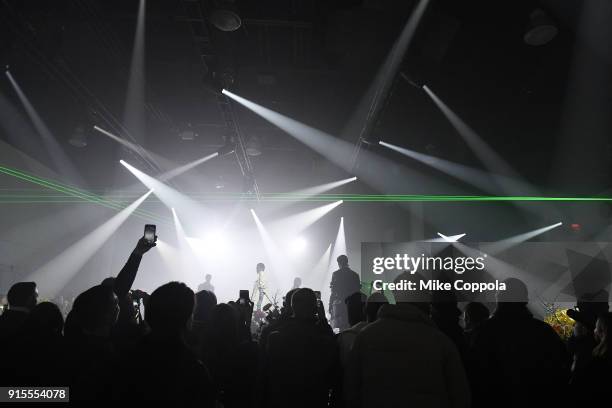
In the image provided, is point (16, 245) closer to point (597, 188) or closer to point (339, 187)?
point (339, 187)

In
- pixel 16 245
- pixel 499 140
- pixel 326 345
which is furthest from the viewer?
pixel 16 245

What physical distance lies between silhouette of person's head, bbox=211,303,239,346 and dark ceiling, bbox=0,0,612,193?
15.1 feet

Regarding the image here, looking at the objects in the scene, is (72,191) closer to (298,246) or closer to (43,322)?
(298,246)

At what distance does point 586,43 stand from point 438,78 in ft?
7.17

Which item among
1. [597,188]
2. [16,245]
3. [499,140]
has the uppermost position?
[499,140]

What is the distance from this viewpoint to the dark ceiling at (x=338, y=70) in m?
5.87

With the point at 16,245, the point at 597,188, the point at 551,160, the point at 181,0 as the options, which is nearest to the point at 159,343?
the point at 181,0

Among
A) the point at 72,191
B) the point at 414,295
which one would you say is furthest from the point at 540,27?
the point at 72,191

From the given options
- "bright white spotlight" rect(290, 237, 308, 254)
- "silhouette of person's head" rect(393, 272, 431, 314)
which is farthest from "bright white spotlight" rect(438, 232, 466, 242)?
"silhouette of person's head" rect(393, 272, 431, 314)

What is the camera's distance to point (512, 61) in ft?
21.1

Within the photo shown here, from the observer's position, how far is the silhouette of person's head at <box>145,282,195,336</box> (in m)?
1.65

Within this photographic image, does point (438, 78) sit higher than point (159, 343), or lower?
higher

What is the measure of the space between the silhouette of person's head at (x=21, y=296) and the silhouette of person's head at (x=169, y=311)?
2.08m

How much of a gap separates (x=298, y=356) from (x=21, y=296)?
2.27 metres
